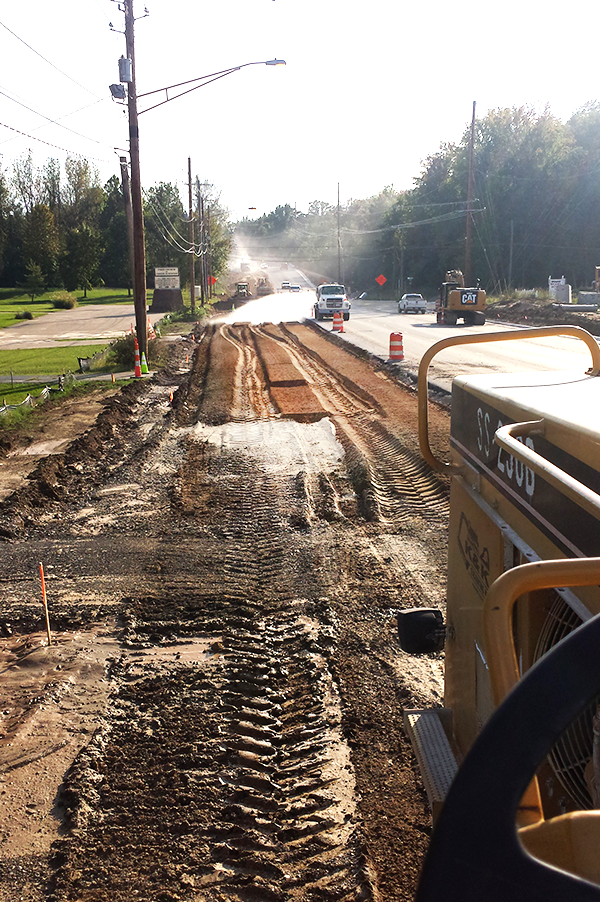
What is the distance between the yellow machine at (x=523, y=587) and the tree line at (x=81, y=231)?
240 ft

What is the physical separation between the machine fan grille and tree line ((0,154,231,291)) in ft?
244

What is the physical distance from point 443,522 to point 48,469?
5.68 metres

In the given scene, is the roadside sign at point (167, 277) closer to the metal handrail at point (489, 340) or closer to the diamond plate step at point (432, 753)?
the metal handrail at point (489, 340)

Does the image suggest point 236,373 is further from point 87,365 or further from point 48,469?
point 48,469

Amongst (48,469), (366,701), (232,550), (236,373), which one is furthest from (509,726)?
(236,373)

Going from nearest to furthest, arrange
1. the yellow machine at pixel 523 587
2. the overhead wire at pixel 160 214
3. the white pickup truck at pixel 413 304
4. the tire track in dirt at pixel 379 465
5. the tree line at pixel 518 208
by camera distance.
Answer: the yellow machine at pixel 523 587 < the tire track in dirt at pixel 379 465 < the white pickup truck at pixel 413 304 < the tree line at pixel 518 208 < the overhead wire at pixel 160 214

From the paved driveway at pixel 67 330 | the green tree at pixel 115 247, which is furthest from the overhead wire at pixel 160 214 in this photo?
the green tree at pixel 115 247

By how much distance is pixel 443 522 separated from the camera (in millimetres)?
8867

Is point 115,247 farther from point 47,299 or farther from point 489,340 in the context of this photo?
point 489,340

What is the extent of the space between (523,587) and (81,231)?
10178cm

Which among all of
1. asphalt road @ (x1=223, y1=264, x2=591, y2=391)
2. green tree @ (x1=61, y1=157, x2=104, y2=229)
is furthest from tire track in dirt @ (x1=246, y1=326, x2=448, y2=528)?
green tree @ (x1=61, y1=157, x2=104, y2=229)

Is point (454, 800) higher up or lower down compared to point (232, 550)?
higher up

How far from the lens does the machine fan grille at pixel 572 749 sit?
2.08 metres

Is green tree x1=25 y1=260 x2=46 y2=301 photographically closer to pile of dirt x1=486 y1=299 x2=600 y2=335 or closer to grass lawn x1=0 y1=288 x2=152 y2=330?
grass lawn x1=0 y1=288 x2=152 y2=330
